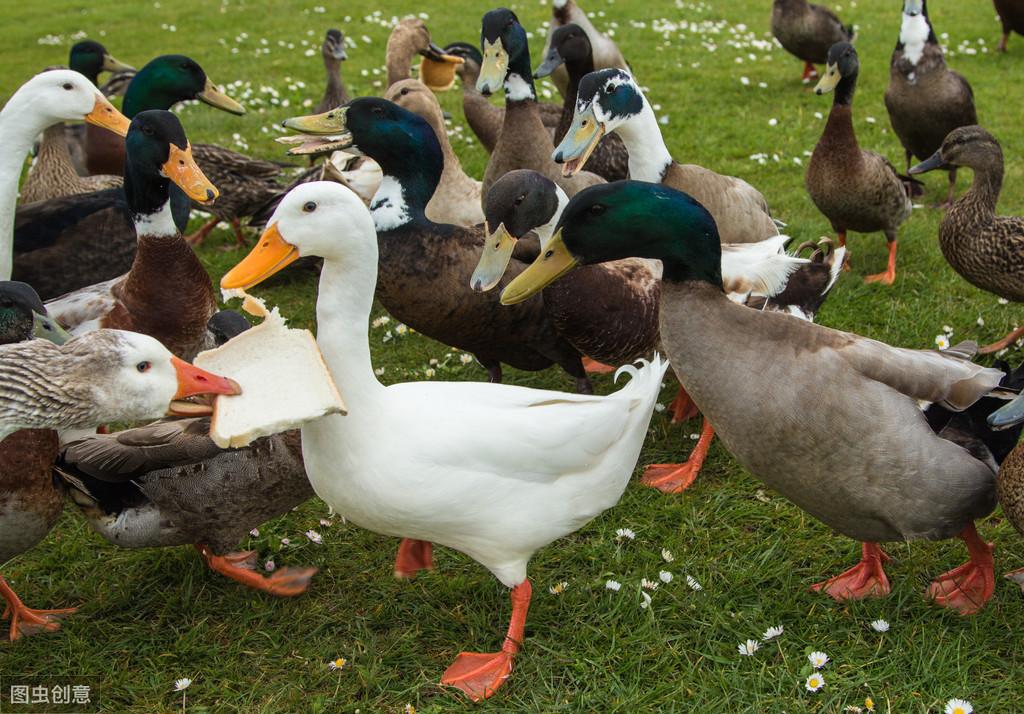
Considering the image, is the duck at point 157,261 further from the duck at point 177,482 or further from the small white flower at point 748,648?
the small white flower at point 748,648

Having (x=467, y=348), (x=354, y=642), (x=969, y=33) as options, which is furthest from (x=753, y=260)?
(x=969, y=33)

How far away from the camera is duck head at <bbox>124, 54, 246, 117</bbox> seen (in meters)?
5.90

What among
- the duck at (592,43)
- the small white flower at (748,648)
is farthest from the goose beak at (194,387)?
the duck at (592,43)

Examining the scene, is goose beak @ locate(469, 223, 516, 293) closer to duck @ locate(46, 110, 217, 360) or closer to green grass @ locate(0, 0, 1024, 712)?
A: green grass @ locate(0, 0, 1024, 712)

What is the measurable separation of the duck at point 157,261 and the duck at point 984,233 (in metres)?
3.74

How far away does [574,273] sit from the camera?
4.20 metres

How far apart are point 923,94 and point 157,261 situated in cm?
535

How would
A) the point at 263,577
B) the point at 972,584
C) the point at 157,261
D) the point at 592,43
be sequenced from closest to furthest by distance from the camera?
the point at 972,584
the point at 263,577
the point at 157,261
the point at 592,43

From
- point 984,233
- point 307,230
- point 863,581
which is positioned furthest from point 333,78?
point 863,581

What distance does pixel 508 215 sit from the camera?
4.13 meters

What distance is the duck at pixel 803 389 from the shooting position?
3.08 metres

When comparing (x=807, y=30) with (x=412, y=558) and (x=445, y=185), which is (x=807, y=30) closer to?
(x=445, y=185)

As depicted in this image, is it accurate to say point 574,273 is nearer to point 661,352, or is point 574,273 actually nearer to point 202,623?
point 661,352

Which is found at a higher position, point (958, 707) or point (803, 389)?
point (803, 389)
